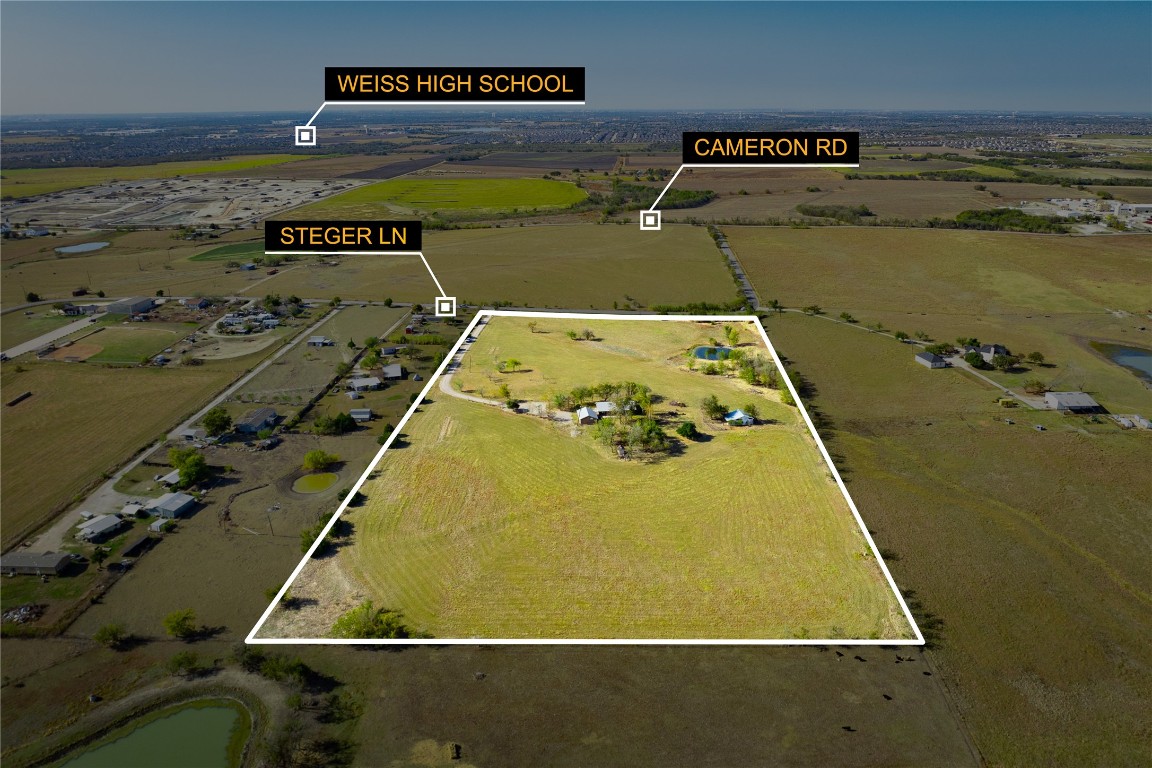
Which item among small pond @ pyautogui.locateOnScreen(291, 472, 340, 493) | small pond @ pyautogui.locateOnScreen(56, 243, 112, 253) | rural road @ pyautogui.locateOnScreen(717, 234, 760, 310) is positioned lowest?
small pond @ pyautogui.locateOnScreen(291, 472, 340, 493)

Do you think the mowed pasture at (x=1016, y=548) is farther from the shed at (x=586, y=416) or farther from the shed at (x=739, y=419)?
the shed at (x=586, y=416)

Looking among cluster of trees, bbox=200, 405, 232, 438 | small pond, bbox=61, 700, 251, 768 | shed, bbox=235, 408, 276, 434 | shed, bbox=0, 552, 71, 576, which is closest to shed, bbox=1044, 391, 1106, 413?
small pond, bbox=61, 700, 251, 768

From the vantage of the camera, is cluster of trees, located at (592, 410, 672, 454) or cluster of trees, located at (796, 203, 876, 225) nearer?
cluster of trees, located at (592, 410, 672, 454)

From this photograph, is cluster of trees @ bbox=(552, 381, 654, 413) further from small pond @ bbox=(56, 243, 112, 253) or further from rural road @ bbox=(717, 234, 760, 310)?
small pond @ bbox=(56, 243, 112, 253)

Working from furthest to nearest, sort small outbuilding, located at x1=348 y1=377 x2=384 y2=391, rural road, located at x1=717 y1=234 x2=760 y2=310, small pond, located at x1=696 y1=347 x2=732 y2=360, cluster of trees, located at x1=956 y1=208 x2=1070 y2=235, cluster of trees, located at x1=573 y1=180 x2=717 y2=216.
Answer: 1. cluster of trees, located at x1=573 y1=180 x2=717 y2=216
2. cluster of trees, located at x1=956 y1=208 x2=1070 y2=235
3. rural road, located at x1=717 y1=234 x2=760 y2=310
4. small outbuilding, located at x1=348 y1=377 x2=384 y2=391
5. small pond, located at x1=696 y1=347 x2=732 y2=360

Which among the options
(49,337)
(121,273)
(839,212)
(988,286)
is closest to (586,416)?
(49,337)

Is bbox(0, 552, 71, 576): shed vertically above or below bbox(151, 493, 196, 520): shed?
below

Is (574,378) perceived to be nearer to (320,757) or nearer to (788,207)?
(320,757)

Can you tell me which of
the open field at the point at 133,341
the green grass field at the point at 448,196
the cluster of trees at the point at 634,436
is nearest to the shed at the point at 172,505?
the cluster of trees at the point at 634,436
